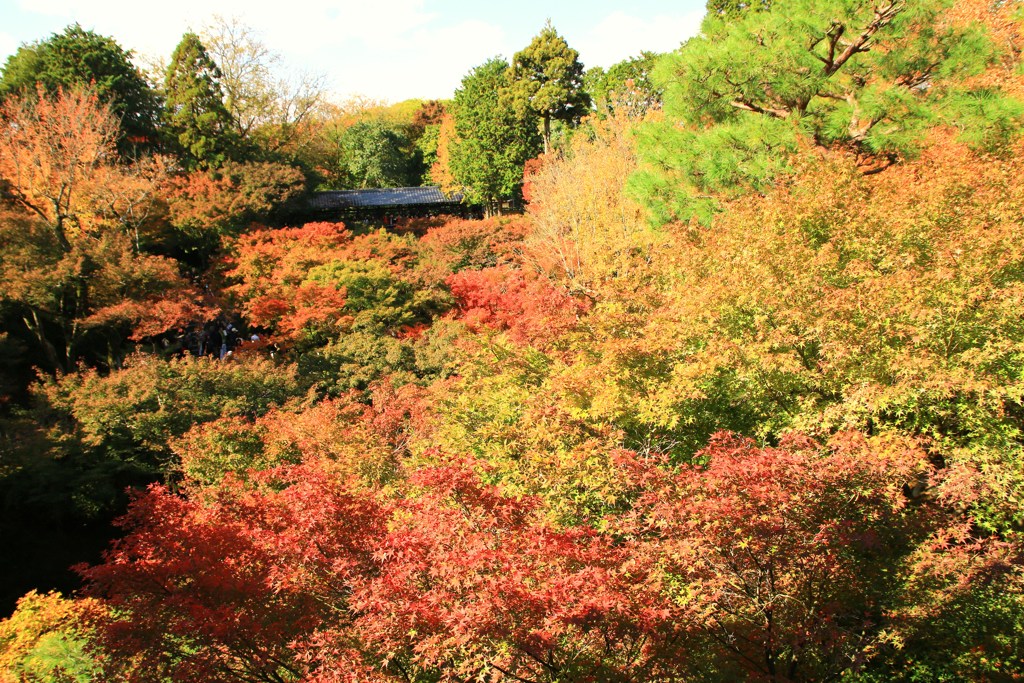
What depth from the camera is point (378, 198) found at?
97.6 ft

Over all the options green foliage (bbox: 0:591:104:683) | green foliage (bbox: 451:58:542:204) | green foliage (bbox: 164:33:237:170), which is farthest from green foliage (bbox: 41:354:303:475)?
green foliage (bbox: 451:58:542:204)

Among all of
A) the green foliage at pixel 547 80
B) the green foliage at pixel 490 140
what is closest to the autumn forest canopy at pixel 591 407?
the green foliage at pixel 490 140

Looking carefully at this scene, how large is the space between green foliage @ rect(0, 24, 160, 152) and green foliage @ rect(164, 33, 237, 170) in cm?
102

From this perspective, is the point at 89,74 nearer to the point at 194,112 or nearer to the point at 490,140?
the point at 194,112

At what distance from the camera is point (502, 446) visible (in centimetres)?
912

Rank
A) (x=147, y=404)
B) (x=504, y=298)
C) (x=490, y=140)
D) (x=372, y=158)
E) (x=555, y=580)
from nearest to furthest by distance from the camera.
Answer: (x=555, y=580) → (x=147, y=404) → (x=504, y=298) → (x=490, y=140) → (x=372, y=158)

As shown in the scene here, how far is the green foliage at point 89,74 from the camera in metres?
22.5

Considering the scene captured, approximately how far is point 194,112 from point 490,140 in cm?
1076

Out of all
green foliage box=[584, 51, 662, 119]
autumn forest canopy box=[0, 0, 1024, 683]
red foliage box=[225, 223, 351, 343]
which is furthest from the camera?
green foliage box=[584, 51, 662, 119]

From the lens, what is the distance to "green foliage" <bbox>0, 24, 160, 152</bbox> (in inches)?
884

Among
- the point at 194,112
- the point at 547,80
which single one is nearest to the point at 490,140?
the point at 547,80

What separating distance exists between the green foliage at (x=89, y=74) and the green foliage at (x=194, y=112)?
102 cm

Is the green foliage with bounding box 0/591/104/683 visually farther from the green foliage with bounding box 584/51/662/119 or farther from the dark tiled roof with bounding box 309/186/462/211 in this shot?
the green foliage with bounding box 584/51/662/119

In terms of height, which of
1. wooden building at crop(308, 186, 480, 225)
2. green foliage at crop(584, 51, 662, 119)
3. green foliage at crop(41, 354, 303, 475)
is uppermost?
green foliage at crop(584, 51, 662, 119)
